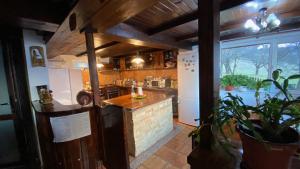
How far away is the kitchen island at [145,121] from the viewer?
8.24 ft

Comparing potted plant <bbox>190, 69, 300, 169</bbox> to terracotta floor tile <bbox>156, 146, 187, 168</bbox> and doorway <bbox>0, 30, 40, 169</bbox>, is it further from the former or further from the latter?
doorway <bbox>0, 30, 40, 169</bbox>

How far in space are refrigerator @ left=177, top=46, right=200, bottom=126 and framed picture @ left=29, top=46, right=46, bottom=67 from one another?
308 centimetres

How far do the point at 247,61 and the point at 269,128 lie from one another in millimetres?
3178

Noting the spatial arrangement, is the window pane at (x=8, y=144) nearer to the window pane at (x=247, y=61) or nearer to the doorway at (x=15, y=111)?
the doorway at (x=15, y=111)

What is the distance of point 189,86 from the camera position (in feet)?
12.1

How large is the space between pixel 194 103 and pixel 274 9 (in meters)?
2.41

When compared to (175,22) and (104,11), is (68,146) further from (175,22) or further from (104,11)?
(175,22)

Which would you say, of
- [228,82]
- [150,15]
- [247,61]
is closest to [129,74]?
[228,82]

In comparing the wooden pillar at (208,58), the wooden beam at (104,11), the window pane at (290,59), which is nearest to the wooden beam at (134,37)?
the wooden beam at (104,11)

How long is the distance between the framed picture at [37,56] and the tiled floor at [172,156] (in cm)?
259

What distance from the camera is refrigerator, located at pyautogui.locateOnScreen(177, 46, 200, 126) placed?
3535mm

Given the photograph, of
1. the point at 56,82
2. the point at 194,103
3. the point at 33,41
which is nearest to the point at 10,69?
the point at 33,41

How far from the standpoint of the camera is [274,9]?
5.65 ft

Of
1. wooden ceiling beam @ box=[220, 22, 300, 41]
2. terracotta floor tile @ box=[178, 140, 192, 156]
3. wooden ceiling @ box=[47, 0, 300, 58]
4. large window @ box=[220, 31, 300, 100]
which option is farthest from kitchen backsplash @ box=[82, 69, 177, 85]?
terracotta floor tile @ box=[178, 140, 192, 156]
